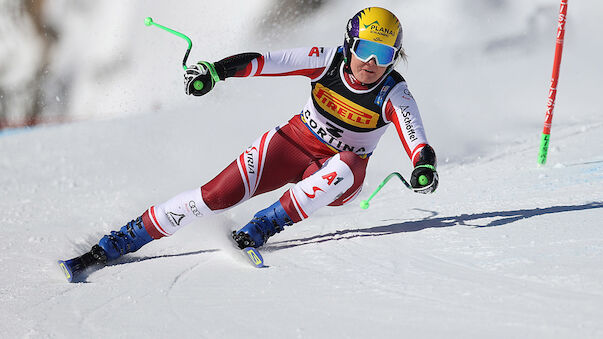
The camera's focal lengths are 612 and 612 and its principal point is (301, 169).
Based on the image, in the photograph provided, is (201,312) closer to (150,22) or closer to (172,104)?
Answer: (150,22)

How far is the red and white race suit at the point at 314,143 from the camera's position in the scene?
121 inches

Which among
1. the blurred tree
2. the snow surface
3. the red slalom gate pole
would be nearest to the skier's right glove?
the snow surface

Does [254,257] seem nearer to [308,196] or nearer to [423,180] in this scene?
[308,196]

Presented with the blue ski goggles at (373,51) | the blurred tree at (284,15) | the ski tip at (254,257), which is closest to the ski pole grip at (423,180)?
the blue ski goggles at (373,51)

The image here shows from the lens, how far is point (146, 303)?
2369 mm

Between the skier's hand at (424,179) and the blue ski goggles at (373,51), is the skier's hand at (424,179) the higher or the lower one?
the lower one

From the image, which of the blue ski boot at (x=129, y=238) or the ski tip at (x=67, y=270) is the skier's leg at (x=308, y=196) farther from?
the ski tip at (x=67, y=270)

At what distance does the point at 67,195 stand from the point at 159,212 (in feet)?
7.54

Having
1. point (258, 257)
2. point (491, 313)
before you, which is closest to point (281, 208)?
point (258, 257)

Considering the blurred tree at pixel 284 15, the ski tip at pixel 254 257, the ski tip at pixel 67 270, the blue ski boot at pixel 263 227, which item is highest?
the blurred tree at pixel 284 15

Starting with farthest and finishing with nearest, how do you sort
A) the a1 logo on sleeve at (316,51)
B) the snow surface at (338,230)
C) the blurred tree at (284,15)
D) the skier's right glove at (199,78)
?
the blurred tree at (284,15)
the a1 logo on sleeve at (316,51)
the skier's right glove at (199,78)
the snow surface at (338,230)

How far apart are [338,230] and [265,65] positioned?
39.7 inches

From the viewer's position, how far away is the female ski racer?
3049 mm

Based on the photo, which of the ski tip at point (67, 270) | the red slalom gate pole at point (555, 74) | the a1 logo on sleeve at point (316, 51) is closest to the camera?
the ski tip at point (67, 270)
